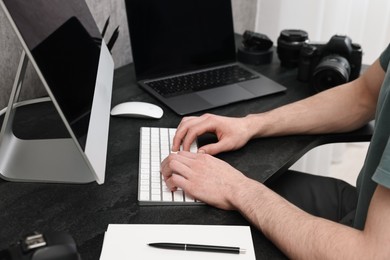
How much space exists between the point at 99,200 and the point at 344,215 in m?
0.64

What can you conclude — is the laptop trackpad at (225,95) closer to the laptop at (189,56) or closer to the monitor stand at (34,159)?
the laptop at (189,56)

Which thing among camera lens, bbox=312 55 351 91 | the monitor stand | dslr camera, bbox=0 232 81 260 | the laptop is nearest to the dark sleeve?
camera lens, bbox=312 55 351 91

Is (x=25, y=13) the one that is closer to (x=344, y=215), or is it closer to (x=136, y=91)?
(x=136, y=91)

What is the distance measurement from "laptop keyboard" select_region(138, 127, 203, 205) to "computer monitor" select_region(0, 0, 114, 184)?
9 cm

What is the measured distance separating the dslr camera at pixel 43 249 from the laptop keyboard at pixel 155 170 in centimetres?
28

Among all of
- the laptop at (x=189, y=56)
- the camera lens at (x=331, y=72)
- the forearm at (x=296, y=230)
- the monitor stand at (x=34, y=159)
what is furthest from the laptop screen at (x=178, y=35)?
the forearm at (x=296, y=230)

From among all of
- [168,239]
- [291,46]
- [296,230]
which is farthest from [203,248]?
[291,46]

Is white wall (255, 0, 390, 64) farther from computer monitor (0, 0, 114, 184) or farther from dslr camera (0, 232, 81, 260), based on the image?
dslr camera (0, 232, 81, 260)

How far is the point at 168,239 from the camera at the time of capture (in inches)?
30.6

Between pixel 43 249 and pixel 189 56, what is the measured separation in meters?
0.90

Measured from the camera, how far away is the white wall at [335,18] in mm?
1977

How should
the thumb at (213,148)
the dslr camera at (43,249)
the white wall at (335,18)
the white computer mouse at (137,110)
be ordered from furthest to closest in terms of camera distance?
the white wall at (335,18), the white computer mouse at (137,110), the thumb at (213,148), the dslr camera at (43,249)

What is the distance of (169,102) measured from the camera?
1.24 metres

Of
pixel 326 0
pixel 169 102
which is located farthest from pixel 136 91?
pixel 326 0
